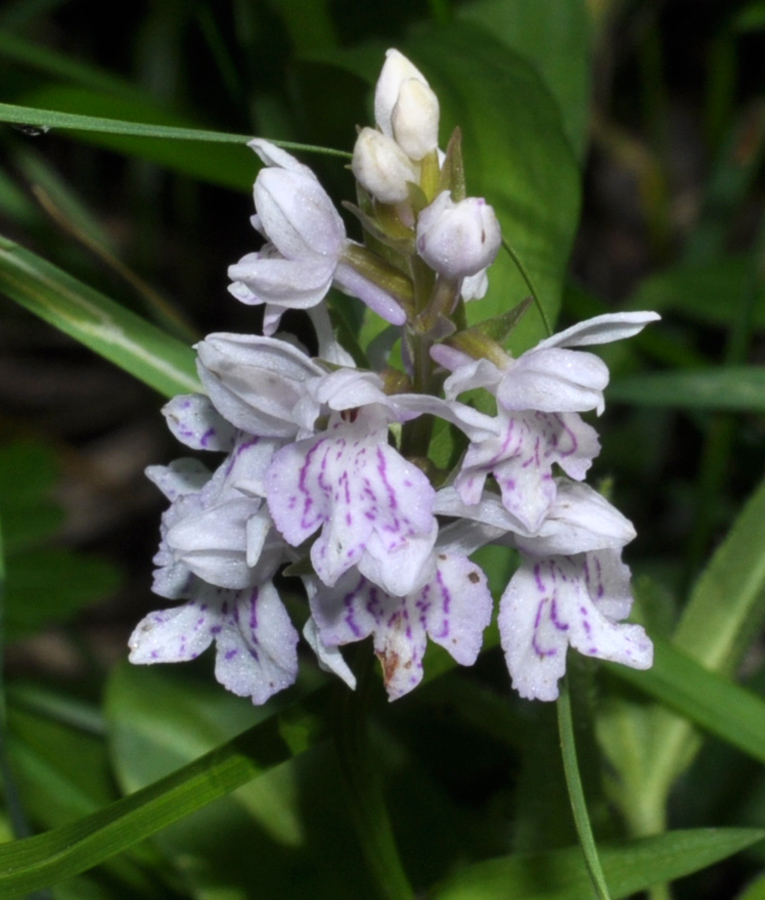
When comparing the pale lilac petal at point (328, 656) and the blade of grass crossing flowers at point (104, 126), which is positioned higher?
the blade of grass crossing flowers at point (104, 126)

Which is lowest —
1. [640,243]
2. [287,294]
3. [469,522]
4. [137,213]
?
[640,243]

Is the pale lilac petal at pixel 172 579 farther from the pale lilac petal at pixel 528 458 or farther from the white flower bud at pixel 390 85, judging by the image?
the white flower bud at pixel 390 85

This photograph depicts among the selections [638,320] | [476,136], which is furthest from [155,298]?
[638,320]

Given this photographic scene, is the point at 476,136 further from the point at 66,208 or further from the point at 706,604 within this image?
the point at 66,208

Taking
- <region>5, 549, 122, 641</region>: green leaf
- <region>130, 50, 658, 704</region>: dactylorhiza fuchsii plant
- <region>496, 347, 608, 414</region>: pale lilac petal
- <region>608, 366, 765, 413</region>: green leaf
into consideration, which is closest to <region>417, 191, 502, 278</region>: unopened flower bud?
<region>130, 50, 658, 704</region>: dactylorhiza fuchsii plant

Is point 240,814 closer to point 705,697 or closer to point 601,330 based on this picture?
point 705,697

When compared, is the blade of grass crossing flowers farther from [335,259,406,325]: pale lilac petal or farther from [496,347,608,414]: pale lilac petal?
[496,347,608,414]: pale lilac petal

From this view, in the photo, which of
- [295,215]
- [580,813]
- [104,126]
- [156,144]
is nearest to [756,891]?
[580,813]

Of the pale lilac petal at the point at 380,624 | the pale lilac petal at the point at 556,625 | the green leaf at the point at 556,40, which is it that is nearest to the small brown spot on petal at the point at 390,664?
the pale lilac petal at the point at 380,624
